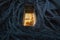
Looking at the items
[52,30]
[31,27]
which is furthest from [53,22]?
[31,27]

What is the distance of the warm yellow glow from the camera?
602 centimetres

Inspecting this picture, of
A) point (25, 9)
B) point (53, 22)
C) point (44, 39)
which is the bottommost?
point (44, 39)

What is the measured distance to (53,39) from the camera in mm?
5688

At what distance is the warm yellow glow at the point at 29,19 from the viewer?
6016 mm

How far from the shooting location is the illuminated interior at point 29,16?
19.8ft

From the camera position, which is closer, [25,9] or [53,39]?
[53,39]

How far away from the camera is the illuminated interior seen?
6.03 meters

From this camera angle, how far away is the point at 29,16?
610 centimetres

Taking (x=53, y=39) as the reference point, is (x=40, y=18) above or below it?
above

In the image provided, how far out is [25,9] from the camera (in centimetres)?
611

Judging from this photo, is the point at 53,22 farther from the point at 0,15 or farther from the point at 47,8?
the point at 0,15

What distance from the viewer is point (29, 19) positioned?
6.11 meters

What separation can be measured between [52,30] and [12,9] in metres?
1.31

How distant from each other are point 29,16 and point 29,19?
0.29 feet
